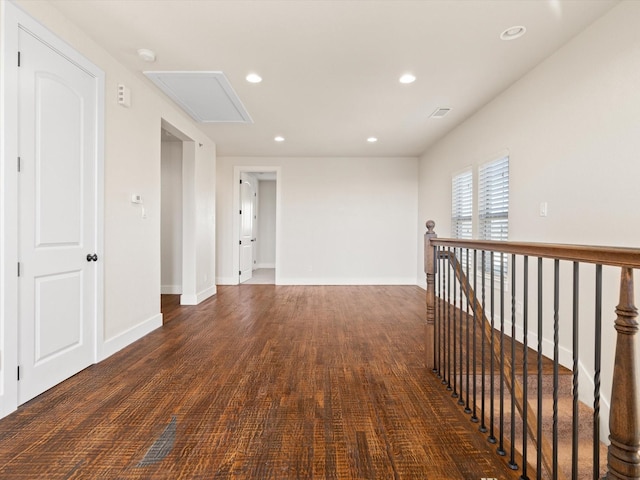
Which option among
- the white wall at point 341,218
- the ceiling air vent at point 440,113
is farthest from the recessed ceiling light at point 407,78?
the white wall at point 341,218

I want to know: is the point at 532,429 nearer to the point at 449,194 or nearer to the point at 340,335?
the point at 340,335

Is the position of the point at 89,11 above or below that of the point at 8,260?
above

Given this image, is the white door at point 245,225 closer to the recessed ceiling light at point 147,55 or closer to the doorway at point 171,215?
the doorway at point 171,215

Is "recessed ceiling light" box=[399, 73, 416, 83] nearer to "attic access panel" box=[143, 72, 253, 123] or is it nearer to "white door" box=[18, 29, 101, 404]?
"attic access panel" box=[143, 72, 253, 123]

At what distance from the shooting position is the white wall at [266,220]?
9.37 m

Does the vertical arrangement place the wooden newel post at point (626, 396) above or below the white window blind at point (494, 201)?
below

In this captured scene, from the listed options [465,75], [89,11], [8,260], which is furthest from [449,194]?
[8,260]

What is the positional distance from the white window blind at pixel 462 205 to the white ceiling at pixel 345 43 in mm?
912

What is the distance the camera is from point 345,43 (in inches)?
97.7

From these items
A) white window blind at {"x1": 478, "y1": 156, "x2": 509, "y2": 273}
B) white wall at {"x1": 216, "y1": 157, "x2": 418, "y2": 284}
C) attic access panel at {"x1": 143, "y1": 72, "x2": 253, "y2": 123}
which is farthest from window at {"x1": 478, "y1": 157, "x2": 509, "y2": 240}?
attic access panel at {"x1": 143, "y1": 72, "x2": 253, "y2": 123}

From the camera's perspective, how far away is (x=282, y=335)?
3.25m

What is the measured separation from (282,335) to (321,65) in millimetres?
2589

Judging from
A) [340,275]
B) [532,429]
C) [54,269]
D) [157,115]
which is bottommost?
[532,429]

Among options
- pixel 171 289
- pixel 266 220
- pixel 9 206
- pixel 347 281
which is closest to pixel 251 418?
pixel 9 206
